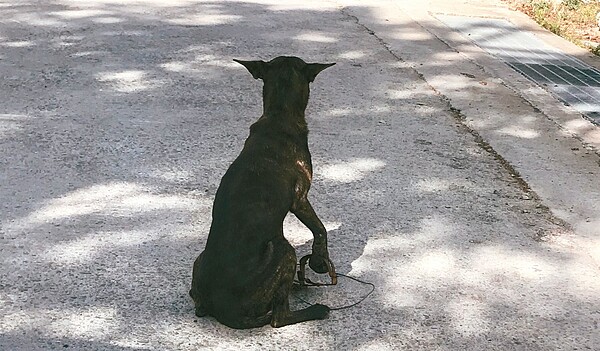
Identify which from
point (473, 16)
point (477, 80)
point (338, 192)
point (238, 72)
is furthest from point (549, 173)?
point (473, 16)

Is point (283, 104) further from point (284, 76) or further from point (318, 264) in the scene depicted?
point (318, 264)

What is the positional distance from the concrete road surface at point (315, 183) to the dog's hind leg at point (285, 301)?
0.06m

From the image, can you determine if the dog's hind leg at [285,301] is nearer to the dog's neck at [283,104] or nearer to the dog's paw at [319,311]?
the dog's paw at [319,311]

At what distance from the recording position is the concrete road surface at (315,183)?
3.91 m

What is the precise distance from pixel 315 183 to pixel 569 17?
5.91 m

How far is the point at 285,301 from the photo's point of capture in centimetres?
378

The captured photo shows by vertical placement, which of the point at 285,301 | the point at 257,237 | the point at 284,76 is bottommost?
the point at 285,301

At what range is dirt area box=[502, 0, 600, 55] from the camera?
9.57 meters

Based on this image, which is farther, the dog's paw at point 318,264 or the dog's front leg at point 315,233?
the dog's paw at point 318,264

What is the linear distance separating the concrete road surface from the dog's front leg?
12cm

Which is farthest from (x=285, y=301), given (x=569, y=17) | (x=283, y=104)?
(x=569, y=17)

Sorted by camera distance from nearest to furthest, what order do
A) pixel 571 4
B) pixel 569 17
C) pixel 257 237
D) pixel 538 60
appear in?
pixel 257 237 → pixel 538 60 → pixel 569 17 → pixel 571 4

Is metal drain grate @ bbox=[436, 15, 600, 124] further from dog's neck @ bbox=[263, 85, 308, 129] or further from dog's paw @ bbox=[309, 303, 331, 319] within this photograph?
dog's paw @ bbox=[309, 303, 331, 319]

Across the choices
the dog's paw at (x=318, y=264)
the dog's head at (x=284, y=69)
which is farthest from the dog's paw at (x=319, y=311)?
the dog's head at (x=284, y=69)
